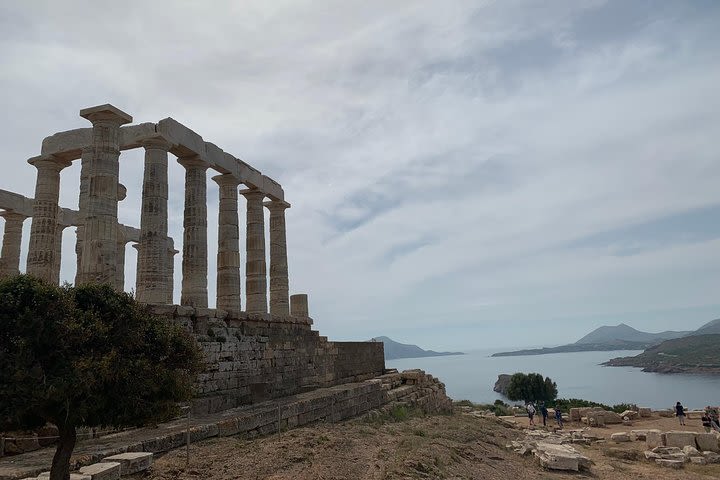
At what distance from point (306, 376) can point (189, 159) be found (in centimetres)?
996

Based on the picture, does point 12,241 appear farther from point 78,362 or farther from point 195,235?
point 78,362

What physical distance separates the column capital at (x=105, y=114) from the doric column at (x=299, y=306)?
11.5 metres

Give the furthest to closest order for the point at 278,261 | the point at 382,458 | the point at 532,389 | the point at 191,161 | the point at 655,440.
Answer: the point at 532,389 < the point at 278,261 < the point at 655,440 < the point at 191,161 < the point at 382,458

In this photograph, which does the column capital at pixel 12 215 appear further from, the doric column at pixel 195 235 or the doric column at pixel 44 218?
the doric column at pixel 195 235

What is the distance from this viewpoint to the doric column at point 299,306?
24188 millimetres

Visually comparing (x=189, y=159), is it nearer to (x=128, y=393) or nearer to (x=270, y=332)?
(x=270, y=332)

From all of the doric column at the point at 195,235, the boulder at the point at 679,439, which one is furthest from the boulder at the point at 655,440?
the doric column at the point at 195,235

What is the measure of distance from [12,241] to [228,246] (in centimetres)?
947

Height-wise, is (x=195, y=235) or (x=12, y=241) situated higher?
(x=12, y=241)

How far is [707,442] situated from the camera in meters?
20.5

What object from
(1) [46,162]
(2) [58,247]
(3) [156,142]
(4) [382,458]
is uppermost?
(1) [46,162]

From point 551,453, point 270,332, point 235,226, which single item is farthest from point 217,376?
point 551,453

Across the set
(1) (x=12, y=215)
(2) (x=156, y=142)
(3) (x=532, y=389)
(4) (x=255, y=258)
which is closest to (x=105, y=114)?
(2) (x=156, y=142)

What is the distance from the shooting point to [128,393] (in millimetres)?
7387
